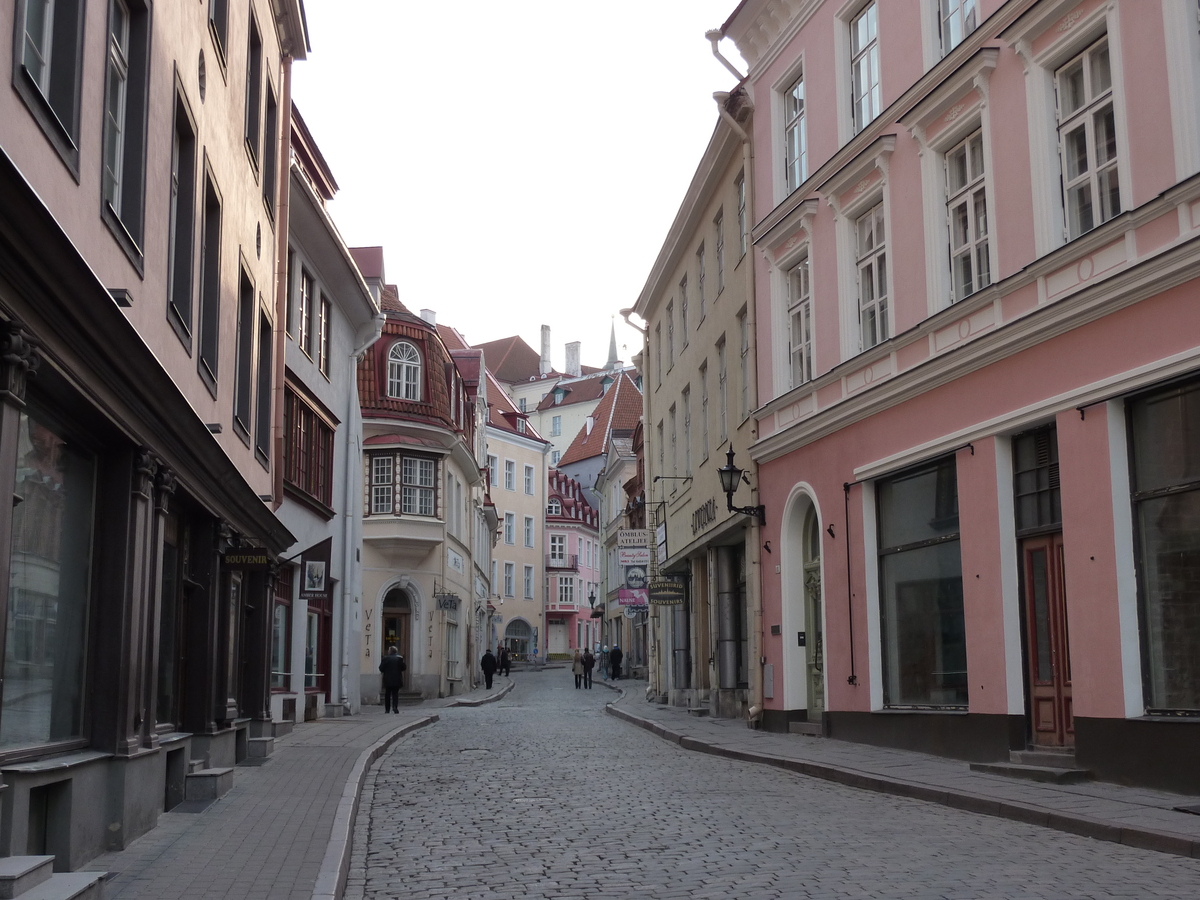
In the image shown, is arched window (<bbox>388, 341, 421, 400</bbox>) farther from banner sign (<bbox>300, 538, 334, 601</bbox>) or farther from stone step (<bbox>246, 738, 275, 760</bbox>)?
stone step (<bbox>246, 738, 275, 760</bbox>)

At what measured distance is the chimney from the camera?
124 metres

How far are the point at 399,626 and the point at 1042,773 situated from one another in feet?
99.8

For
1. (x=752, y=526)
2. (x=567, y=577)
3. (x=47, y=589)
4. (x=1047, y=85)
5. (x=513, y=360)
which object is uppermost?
(x=513, y=360)

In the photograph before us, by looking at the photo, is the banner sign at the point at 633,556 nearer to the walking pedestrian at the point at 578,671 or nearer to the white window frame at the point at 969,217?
the walking pedestrian at the point at 578,671

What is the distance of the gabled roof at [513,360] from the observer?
123 metres

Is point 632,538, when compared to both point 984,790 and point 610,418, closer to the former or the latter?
point 984,790

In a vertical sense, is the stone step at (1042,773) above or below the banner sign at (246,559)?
below

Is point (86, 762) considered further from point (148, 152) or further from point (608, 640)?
point (608, 640)

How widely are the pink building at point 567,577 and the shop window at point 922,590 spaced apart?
72.6 meters

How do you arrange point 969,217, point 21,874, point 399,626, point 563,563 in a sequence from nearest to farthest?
point 21,874 → point 969,217 → point 399,626 → point 563,563

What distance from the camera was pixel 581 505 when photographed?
3760 inches

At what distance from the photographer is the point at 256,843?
9.45 m

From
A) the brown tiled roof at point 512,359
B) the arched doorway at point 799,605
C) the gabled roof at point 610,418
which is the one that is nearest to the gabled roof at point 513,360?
the brown tiled roof at point 512,359

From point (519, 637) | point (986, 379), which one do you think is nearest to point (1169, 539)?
point (986, 379)
